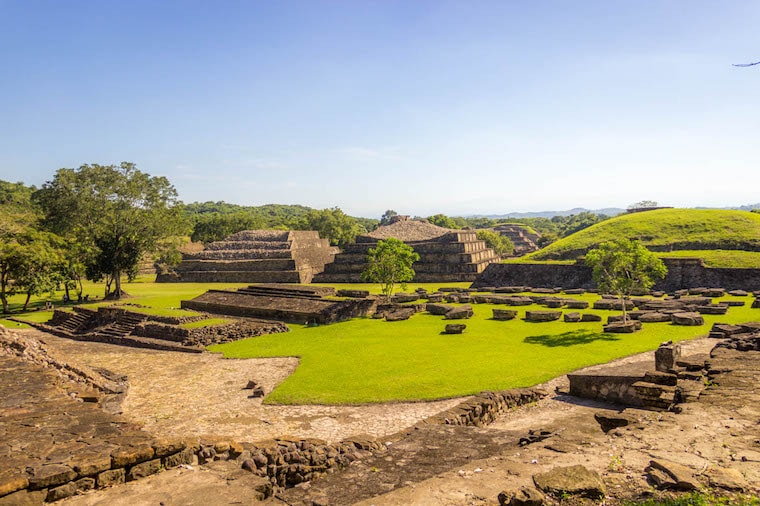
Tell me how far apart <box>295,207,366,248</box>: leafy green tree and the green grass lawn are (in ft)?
208

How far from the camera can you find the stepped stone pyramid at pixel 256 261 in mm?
56375

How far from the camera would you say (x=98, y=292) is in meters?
49.4

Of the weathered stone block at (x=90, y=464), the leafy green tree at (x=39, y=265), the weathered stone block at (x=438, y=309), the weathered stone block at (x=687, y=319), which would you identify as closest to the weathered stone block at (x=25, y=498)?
the weathered stone block at (x=90, y=464)

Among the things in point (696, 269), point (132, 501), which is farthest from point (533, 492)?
point (696, 269)

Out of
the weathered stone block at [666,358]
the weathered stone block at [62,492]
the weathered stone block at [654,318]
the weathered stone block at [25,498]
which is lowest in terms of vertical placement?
the weathered stone block at [654,318]

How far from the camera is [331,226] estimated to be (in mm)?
91000

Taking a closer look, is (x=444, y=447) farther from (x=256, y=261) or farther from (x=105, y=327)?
(x=256, y=261)

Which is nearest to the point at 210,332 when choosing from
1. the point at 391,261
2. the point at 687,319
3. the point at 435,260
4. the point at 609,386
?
the point at 391,261

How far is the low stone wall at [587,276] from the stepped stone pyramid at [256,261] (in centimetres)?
2257

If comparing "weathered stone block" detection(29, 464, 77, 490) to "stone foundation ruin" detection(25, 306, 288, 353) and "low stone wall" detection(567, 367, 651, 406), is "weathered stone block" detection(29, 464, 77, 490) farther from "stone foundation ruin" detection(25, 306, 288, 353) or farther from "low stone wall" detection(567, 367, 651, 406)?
"stone foundation ruin" detection(25, 306, 288, 353)

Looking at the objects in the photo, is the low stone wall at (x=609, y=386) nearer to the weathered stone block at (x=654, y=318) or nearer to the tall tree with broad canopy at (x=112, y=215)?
the weathered stone block at (x=654, y=318)

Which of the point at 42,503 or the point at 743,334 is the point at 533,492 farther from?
the point at 743,334

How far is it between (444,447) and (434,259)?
152ft

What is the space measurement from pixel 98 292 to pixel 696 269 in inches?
2190
